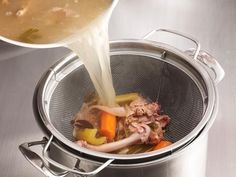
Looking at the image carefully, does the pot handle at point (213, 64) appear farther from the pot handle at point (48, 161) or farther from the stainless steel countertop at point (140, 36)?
the pot handle at point (48, 161)

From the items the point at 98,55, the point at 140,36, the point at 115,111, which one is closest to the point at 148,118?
the point at 115,111

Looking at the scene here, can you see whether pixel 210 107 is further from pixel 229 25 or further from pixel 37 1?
pixel 229 25

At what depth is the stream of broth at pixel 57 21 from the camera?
1.08 meters

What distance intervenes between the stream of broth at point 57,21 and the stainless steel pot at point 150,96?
12cm

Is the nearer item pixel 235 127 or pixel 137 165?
pixel 137 165

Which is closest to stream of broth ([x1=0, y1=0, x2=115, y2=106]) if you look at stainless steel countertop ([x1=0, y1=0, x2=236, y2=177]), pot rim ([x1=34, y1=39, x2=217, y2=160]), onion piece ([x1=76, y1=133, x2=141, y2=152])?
pot rim ([x1=34, y1=39, x2=217, y2=160])

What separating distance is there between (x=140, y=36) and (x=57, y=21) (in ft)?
2.26

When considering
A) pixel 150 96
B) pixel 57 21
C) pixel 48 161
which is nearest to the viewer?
pixel 48 161

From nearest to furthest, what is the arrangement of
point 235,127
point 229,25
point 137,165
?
point 137,165 → point 235,127 → point 229,25

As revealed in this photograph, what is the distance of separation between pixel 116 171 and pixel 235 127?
23.3 inches

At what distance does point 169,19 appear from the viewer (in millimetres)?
1810

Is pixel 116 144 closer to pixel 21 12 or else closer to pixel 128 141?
pixel 128 141

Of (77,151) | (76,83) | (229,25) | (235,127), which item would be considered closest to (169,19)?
(229,25)

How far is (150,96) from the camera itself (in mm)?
1353
